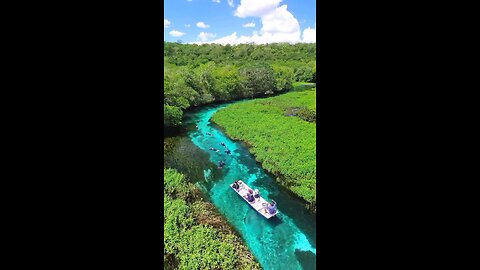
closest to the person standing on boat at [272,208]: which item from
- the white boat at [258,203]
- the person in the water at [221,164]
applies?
the white boat at [258,203]

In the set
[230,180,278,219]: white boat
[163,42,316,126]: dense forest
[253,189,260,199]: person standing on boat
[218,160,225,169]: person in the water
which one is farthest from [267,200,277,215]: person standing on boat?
[163,42,316,126]: dense forest

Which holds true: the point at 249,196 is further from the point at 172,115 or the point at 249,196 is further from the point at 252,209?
the point at 172,115

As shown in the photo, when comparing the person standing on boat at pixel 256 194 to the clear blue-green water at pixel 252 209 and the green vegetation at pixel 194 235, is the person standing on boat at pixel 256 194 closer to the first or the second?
the clear blue-green water at pixel 252 209

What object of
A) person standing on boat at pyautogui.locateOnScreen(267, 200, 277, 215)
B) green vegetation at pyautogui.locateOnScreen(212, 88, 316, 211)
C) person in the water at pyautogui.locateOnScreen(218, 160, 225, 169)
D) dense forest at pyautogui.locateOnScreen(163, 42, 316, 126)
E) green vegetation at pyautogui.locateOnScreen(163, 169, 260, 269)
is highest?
dense forest at pyautogui.locateOnScreen(163, 42, 316, 126)

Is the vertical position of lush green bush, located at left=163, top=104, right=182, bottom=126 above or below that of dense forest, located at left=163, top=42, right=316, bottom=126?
below

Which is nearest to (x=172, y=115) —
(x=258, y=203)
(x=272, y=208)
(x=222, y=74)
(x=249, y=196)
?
(x=222, y=74)

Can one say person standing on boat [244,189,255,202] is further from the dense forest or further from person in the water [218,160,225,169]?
the dense forest

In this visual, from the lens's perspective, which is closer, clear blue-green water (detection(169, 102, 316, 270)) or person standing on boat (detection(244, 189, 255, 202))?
clear blue-green water (detection(169, 102, 316, 270))
